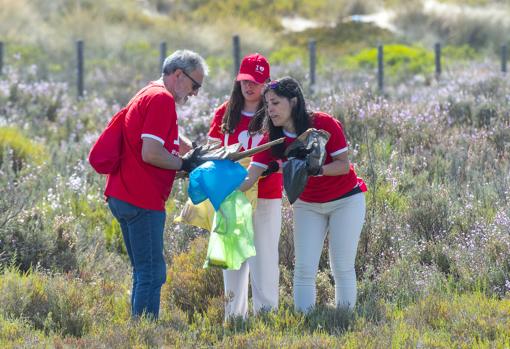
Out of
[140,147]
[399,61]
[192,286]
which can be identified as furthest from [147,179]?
[399,61]

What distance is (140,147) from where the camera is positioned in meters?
5.91

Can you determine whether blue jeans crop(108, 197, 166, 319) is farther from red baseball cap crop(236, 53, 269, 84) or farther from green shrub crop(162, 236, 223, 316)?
red baseball cap crop(236, 53, 269, 84)

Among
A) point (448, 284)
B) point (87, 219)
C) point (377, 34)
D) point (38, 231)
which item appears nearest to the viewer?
point (448, 284)

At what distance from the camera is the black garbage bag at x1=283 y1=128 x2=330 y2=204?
5.88 meters

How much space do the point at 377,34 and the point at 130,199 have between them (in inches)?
1117

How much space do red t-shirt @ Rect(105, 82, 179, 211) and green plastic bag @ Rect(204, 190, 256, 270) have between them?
0.37 m

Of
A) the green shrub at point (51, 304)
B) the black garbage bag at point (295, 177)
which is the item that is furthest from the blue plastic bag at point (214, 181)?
the green shrub at point (51, 304)

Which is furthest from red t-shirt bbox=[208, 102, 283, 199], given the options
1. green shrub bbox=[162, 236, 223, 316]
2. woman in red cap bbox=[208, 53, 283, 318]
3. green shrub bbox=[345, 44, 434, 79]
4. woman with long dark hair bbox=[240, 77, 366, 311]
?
green shrub bbox=[345, 44, 434, 79]

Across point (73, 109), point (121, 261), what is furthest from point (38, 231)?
point (73, 109)

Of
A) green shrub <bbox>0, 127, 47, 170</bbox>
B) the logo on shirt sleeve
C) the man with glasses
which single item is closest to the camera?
the man with glasses

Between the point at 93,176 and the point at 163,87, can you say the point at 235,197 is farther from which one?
the point at 93,176

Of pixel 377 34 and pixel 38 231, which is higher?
pixel 377 34

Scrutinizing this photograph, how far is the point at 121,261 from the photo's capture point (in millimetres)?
8391

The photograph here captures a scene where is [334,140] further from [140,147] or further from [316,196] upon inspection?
[140,147]
